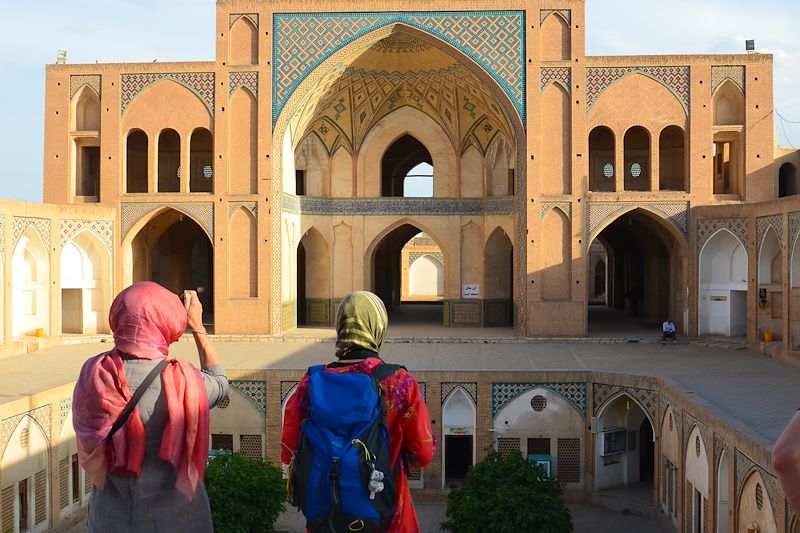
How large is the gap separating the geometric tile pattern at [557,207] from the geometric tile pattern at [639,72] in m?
1.60

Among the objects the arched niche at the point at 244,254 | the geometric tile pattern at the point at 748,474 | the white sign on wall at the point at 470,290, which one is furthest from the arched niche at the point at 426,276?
the geometric tile pattern at the point at 748,474

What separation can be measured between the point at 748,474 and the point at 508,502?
260cm

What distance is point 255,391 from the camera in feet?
35.7

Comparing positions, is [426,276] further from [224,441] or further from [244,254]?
[224,441]

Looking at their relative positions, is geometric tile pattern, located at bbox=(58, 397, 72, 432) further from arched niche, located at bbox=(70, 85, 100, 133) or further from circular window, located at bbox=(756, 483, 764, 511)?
arched niche, located at bbox=(70, 85, 100, 133)

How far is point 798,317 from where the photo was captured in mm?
11320

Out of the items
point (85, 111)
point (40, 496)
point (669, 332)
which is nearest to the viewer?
point (40, 496)

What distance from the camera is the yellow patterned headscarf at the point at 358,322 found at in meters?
2.41

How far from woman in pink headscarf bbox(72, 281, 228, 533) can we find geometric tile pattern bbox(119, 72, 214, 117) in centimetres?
1306

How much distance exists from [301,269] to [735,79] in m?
9.32

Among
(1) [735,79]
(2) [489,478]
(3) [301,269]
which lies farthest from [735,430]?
(3) [301,269]

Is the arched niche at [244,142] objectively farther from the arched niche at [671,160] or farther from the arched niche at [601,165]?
the arched niche at [671,160]

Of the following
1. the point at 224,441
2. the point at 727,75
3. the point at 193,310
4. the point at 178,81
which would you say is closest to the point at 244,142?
the point at 178,81

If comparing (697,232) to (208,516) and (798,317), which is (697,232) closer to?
(798,317)
